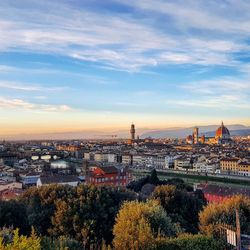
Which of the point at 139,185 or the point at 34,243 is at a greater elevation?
the point at 34,243

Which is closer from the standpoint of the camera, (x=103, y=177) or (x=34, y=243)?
(x=34, y=243)

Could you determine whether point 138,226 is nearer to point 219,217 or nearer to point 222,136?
point 219,217

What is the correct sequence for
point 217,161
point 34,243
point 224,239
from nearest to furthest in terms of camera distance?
point 34,243 → point 224,239 → point 217,161

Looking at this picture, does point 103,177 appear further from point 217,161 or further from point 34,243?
point 34,243

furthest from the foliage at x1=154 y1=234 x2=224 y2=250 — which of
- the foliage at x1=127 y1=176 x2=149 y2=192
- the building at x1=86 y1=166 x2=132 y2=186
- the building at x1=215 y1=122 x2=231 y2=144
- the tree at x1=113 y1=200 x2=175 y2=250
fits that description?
the building at x1=215 y1=122 x2=231 y2=144

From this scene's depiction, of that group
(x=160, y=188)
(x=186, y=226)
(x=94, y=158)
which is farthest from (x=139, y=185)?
(x=94, y=158)

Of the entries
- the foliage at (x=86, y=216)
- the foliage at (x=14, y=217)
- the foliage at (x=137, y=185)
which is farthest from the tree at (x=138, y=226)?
the foliage at (x=137, y=185)

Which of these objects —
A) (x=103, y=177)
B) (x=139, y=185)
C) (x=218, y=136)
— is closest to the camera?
(x=139, y=185)
